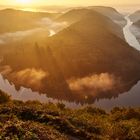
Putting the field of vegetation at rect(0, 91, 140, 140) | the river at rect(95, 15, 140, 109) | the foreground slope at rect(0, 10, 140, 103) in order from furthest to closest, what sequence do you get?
the foreground slope at rect(0, 10, 140, 103) < the river at rect(95, 15, 140, 109) < the field of vegetation at rect(0, 91, 140, 140)

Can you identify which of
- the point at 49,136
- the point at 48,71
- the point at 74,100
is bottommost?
the point at 48,71

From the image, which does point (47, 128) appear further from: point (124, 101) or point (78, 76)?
point (78, 76)

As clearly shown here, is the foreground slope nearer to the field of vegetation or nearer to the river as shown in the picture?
the river

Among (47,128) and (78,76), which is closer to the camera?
(47,128)

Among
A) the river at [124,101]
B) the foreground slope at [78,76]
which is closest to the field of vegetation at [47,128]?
the river at [124,101]

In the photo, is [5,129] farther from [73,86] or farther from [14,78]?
[14,78]

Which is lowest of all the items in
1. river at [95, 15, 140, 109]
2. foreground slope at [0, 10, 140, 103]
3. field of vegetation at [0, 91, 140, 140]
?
foreground slope at [0, 10, 140, 103]

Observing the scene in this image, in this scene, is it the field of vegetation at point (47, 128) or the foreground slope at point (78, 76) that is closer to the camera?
the field of vegetation at point (47, 128)

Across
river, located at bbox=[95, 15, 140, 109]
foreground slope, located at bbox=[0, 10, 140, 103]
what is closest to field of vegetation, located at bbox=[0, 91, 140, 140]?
river, located at bbox=[95, 15, 140, 109]

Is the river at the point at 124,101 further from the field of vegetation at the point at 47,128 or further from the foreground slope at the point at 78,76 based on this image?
the field of vegetation at the point at 47,128

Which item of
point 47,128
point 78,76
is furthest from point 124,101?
point 47,128

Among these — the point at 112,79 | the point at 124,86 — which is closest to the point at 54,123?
the point at 124,86
